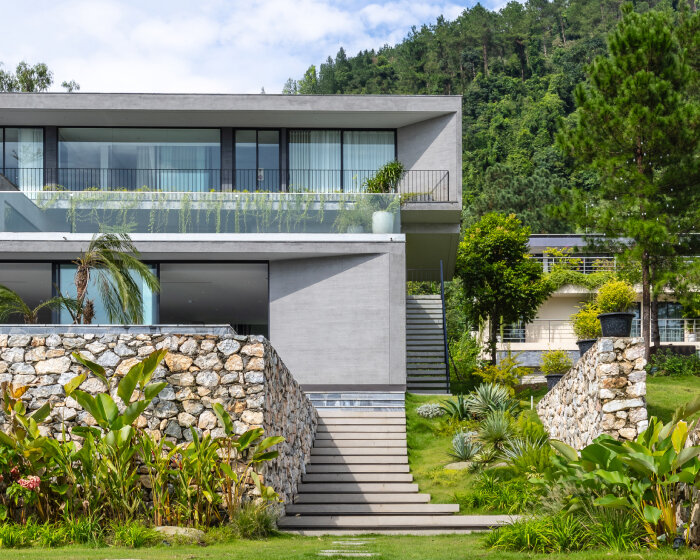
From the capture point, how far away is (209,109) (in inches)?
935


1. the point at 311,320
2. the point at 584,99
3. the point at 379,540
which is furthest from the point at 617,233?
the point at 379,540

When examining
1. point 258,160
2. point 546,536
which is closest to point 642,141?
point 258,160

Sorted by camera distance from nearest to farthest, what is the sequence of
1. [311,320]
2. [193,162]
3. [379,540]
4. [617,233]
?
1. [379,540]
2. [311,320]
3. [617,233]
4. [193,162]

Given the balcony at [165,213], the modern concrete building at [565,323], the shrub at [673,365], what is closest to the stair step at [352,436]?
the balcony at [165,213]

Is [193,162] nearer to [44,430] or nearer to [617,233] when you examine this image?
[617,233]

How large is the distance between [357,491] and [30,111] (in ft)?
48.7

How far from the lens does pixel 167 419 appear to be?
12047 millimetres

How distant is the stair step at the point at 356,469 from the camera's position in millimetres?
16312

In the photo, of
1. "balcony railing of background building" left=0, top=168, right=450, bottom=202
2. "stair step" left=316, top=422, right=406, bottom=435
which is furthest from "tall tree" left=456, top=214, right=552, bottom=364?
"stair step" left=316, top=422, right=406, bottom=435

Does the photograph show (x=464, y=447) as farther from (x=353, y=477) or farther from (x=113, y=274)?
(x=113, y=274)

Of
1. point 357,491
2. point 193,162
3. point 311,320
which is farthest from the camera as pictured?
point 193,162

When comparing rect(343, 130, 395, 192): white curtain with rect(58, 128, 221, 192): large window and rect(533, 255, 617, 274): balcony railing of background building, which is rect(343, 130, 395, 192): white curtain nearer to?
rect(58, 128, 221, 192): large window

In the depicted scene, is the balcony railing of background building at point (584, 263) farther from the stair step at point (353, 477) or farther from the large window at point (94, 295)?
the stair step at point (353, 477)

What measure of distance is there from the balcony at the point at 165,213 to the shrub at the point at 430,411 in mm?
4478
